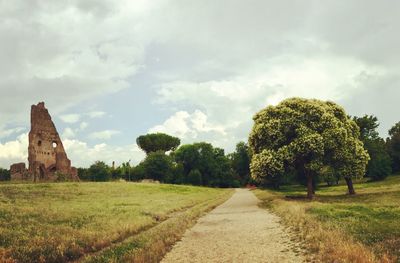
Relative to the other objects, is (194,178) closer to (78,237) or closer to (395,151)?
(395,151)

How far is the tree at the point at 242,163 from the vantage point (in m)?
148

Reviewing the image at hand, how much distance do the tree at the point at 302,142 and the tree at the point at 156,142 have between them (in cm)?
11177

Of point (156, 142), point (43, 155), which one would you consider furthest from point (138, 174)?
point (43, 155)

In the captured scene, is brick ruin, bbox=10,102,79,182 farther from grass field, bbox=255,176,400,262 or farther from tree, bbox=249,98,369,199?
grass field, bbox=255,176,400,262

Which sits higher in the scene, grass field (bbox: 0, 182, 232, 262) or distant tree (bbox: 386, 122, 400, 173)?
distant tree (bbox: 386, 122, 400, 173)

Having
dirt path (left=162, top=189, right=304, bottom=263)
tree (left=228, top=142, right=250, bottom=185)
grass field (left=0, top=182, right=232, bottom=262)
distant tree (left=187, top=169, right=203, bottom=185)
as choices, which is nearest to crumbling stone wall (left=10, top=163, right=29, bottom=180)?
grass field (left=0, top=182, right=232, bottom=262)

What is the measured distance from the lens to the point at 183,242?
18.5m

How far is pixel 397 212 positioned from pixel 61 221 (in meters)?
20.6

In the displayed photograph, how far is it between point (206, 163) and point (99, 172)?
43451mm

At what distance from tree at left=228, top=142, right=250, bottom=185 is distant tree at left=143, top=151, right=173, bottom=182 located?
34.5m

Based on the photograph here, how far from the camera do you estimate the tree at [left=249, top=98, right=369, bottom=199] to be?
4131cm

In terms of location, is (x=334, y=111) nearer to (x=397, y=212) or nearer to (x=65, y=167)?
(x=397, y=212)

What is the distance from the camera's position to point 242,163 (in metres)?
149

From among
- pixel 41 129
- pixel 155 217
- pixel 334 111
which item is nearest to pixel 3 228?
pixel 155 217
